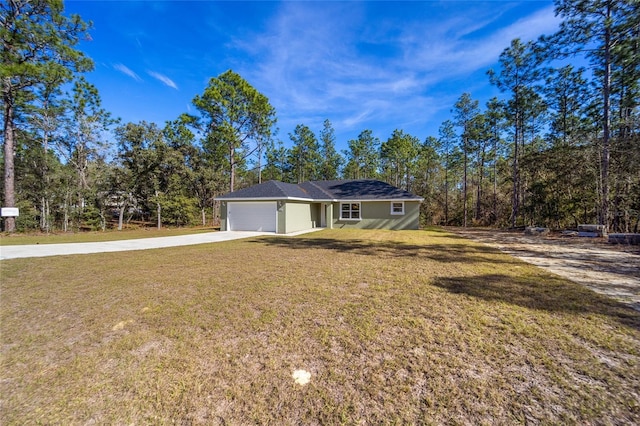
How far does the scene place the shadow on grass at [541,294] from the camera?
3674 millimetres

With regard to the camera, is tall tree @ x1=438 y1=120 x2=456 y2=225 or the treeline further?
tall tree @ x1=438 y1=120 x2=456 y2=225

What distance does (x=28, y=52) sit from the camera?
1389 cm

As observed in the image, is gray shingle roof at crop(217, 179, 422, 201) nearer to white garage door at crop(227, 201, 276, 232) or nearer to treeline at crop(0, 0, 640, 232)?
white garage door at crop(227, 201, 276, 232)

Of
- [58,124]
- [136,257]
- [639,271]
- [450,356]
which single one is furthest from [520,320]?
[58,124]

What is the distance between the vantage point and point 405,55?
43.0 feet

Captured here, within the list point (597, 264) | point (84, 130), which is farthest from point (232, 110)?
point (597, 264)

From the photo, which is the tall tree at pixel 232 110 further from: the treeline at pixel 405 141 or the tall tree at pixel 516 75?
the tall tree at pixel 516 75

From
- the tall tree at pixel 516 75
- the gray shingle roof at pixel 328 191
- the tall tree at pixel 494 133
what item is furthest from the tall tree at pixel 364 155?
the tall tree at pixel 516 75

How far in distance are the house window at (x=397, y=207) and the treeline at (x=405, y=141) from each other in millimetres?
8543

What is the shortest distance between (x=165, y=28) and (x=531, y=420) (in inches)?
663

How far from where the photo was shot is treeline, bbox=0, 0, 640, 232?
12.4 m

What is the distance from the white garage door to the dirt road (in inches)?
456

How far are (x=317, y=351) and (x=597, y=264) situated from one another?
8.36 metres

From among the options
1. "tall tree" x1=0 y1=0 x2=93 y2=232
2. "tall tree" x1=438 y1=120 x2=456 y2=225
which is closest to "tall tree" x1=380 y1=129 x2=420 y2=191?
"tall tree" x1=438 y1=120 x2=456 y2=225
